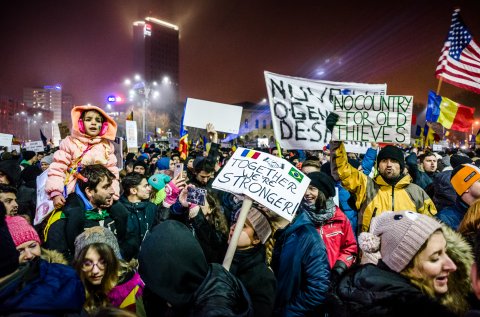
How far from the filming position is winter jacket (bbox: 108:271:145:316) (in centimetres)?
306

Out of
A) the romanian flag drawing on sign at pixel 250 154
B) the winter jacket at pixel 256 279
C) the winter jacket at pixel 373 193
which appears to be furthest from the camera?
Answer: the winter jacket at pixel 373 193

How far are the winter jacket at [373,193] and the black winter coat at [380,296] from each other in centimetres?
236

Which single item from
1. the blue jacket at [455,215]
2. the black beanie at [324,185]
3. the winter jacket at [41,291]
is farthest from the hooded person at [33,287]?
the blue jacket at [455,215]

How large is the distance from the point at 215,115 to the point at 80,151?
2.87 meters

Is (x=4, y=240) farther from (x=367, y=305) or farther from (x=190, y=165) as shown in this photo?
(x=190, y=165)

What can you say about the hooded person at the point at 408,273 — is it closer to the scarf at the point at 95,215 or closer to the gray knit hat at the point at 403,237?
the gray knit hat at the point at 403,237

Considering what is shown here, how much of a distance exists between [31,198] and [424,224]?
22.2ft

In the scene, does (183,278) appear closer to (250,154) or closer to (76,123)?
(250,154)

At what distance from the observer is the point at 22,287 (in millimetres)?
1769

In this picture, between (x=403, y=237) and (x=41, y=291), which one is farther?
(x=403, y=237)

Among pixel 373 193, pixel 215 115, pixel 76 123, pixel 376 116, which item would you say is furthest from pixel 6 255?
pixel 215 115

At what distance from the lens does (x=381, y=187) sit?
15.7 ft

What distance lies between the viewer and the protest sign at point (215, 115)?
22.5 feet

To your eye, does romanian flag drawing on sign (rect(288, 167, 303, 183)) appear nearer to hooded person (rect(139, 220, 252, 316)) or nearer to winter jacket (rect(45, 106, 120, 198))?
hooded person (rect(139, 220, 252, 316))
